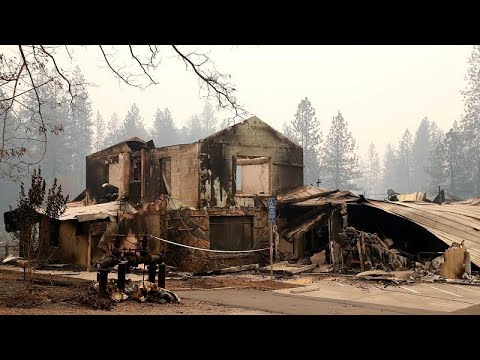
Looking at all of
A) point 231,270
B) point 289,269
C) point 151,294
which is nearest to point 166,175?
point 231,270

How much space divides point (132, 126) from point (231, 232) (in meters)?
73.5

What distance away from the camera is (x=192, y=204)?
2145 centimetres

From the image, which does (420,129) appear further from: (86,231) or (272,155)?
(86,231)

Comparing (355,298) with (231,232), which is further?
(231,232)

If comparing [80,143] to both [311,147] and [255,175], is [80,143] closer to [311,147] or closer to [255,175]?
[311,147]

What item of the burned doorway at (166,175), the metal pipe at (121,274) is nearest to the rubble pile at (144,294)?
the metal pipe at (121,274)

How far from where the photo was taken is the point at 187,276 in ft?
59.1

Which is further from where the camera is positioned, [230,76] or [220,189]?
[220,189]

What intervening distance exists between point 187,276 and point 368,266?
277 inches

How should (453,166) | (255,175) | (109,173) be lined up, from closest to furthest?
(255,175), (109,173), (453,166)

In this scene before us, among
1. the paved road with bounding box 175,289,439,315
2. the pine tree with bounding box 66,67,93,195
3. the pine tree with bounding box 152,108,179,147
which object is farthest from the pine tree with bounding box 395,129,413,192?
the paved road with bounding box 175,289,439,315
